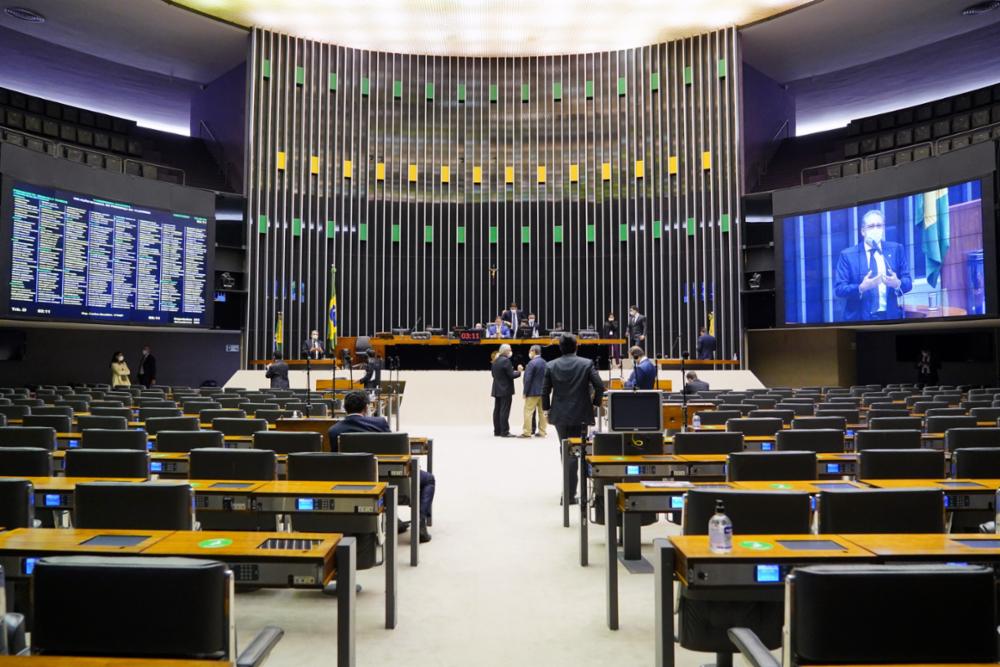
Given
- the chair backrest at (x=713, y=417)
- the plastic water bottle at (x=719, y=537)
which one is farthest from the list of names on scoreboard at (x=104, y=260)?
the plastic water bottle at (x=719, y=537)

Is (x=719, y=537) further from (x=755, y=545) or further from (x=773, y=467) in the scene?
(x=773, y=467)

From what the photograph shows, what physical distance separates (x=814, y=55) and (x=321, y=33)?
13.3 m

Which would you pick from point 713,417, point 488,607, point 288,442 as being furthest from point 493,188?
point 488,607

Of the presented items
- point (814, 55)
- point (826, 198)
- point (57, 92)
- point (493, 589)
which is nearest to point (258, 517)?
point (493, 589)

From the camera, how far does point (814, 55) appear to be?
2066 centimetres

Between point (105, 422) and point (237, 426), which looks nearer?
point (237, 426)

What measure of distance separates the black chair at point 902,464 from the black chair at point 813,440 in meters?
0.98

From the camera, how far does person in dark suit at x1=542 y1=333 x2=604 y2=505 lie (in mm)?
6082

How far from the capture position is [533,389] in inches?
450

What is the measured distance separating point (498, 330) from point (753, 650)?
48.3 ft

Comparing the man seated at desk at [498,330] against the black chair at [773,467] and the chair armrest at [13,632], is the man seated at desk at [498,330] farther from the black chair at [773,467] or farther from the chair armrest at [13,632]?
the chair armrest at [13,632]

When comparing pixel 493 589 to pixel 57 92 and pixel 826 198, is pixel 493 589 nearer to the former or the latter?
pixel 826 198

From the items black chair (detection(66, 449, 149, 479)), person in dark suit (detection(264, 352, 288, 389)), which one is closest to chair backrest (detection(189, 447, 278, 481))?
black chair (detection(66, 449, 149, 479))

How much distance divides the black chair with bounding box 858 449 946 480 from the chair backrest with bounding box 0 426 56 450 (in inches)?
197
